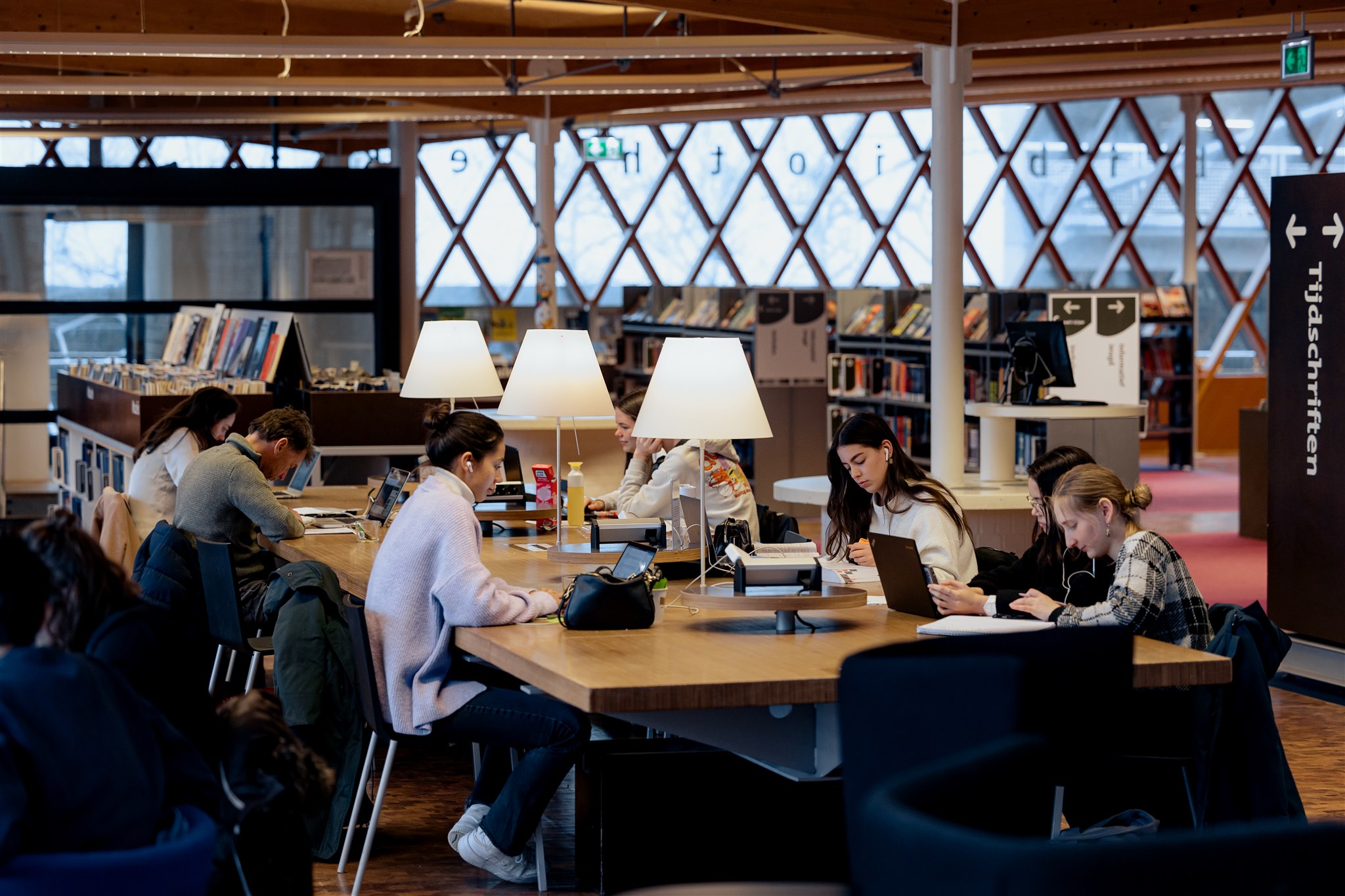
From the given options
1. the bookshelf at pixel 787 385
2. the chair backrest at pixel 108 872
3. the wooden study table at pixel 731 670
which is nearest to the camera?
the chair backrest at pixel 108 872

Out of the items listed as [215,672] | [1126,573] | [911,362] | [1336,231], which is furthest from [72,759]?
[911,362]

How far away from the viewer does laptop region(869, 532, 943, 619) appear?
3359 mm

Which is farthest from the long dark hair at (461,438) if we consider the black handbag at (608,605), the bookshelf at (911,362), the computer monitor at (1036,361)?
the bookshelf at (911,362)

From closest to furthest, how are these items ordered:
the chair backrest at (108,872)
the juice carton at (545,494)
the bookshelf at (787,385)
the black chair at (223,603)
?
the chair backrest at (108,872) < the black chair at (223,603) < the juice carton at (545,494) < the bookshelf at (787,385)

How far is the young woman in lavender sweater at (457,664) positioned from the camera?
10.8ft

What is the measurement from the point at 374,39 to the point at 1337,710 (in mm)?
4890

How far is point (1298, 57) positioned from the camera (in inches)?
253

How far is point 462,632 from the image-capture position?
10.8 ft

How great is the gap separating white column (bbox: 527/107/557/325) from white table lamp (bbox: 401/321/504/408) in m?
5.13

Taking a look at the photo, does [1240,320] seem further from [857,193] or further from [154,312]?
[154,312]

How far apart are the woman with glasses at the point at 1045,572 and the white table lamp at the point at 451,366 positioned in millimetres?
1933

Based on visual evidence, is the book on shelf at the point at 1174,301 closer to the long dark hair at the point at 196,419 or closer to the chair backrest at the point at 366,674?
the long dark hair at the point at 196,419

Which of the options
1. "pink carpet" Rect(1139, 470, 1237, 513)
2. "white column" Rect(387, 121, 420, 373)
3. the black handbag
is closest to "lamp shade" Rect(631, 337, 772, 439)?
the black handbag

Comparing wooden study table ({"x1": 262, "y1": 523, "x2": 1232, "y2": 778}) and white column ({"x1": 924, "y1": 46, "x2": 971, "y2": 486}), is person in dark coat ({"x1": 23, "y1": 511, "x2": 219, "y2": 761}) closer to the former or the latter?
wooden study table ({"x1": 262, "y1": 523, "x2": 1232, "y2": 778})
